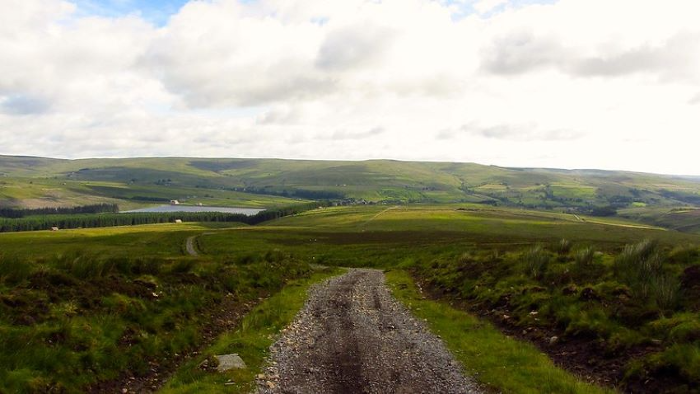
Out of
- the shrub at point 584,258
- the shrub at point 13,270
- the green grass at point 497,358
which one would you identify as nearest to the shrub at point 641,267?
the shrub at point 584,258

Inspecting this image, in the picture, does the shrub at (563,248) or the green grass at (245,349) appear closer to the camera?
the green grass at (245,349)

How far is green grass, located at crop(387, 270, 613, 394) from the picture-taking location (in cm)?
1323

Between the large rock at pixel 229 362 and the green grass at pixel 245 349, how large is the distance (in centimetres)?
26

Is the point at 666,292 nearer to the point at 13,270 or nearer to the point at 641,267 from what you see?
the point at 641,267

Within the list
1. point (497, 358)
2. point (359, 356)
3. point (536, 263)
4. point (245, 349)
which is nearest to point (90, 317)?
point (245, 349)

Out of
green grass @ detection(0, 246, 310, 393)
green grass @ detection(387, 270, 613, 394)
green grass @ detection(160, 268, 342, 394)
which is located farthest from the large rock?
green grass @ detection(387, 270, 613, 394)

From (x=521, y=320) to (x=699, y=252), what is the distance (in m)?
11.0

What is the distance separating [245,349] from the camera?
16750 mm

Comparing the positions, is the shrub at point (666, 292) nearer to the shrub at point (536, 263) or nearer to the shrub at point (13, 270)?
the shrub at point (536, 263)

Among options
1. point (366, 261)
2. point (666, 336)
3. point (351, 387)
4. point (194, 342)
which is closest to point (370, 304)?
point (194, 342)

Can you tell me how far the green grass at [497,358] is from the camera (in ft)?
43.4

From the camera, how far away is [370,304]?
27.4 metres

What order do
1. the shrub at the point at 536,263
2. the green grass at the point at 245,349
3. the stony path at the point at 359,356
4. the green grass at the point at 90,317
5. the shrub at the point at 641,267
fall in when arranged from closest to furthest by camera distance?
the green grass at the point at 90,317 < the green grass at the point at 245,349 < the stony path at the point at 359,356 < the shrub at the point at 641,267 < the shrub at the point at 536,263

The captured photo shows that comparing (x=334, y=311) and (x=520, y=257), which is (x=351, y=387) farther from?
(x=520, y=257)
